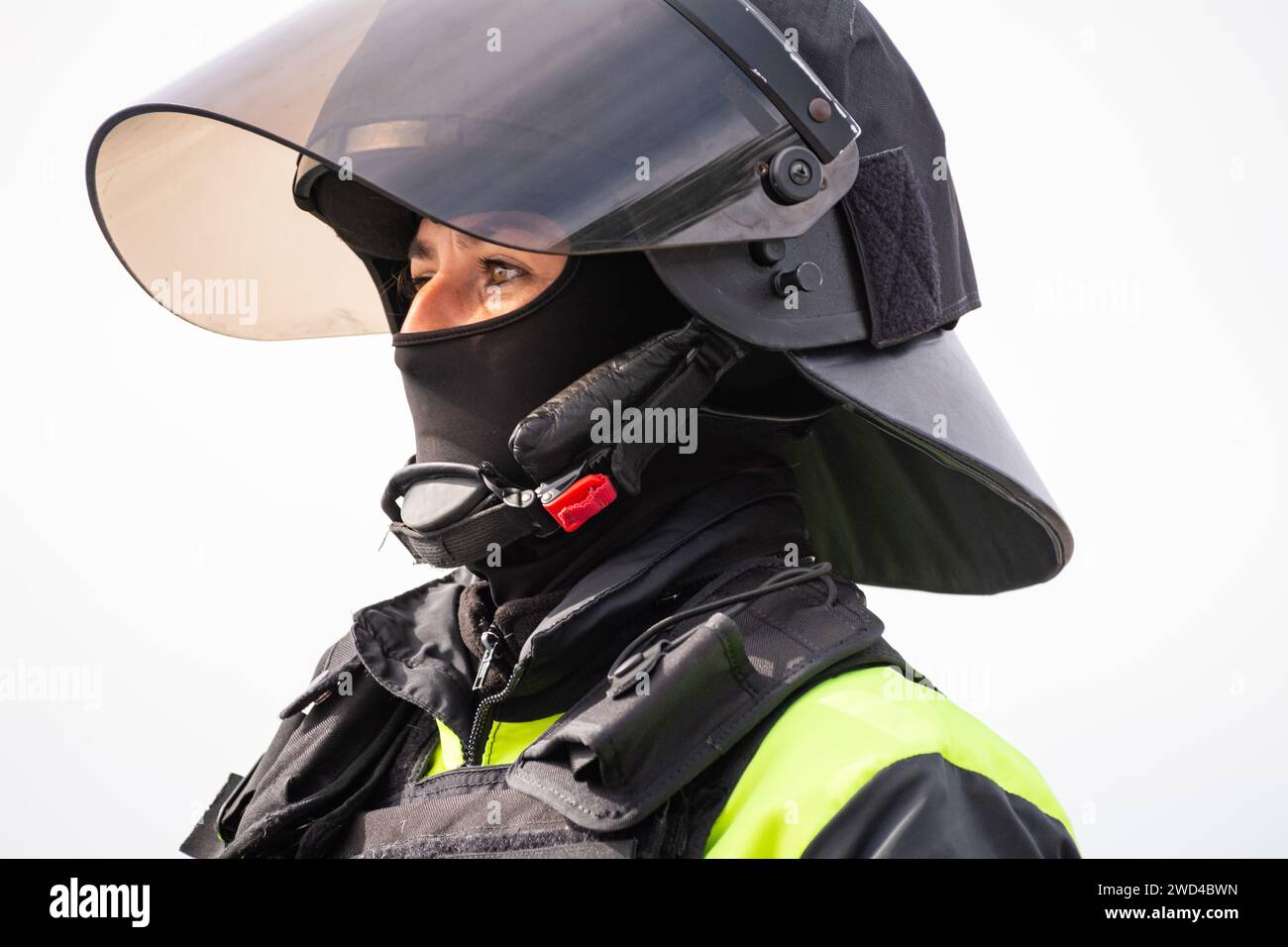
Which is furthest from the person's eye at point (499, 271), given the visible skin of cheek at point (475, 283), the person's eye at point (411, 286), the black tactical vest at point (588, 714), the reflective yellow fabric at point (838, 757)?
the reflective yellow fabric at point (838, 757)

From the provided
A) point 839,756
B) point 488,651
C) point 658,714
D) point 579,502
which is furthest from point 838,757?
point 488,651

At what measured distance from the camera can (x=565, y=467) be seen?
5.92ft

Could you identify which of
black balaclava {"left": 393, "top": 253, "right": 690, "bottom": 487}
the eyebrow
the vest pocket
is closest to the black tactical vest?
the vest pocket

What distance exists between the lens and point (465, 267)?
6.41 ft

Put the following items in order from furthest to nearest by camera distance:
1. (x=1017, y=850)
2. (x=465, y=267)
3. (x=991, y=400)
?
(x=991, y=400)
(x=465, y=267)
(x=1017, y=850)

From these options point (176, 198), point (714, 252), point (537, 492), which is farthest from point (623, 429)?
point (176, 198)

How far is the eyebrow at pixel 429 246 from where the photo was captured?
1.95 meters

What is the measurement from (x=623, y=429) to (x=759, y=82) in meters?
0.50

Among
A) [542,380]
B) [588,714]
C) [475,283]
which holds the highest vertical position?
[475,283]

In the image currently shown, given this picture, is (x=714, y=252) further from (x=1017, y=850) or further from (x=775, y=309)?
(x=1017, y=850)

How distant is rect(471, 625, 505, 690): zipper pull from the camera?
74.9 inches

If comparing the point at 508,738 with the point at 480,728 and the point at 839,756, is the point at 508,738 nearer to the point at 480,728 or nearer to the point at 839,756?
the point at 480,728

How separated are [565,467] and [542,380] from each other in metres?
0.14

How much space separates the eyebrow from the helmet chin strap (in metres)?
0.28
